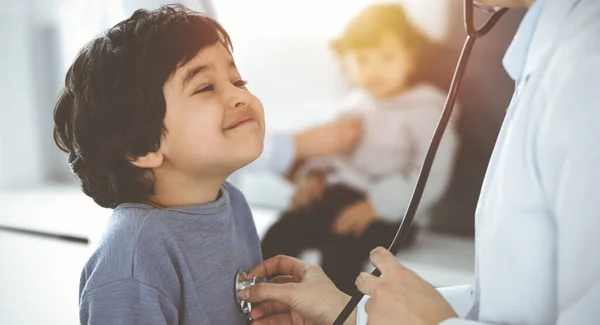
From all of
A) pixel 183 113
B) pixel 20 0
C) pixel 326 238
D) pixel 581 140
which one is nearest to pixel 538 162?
pixel 581 140

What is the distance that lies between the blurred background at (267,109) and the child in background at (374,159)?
35 millimetres

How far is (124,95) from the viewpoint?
0.69 metres

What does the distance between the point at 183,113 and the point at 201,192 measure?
112 mm

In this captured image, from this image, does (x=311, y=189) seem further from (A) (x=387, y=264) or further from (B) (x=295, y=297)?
(A) (x=387, y=264)

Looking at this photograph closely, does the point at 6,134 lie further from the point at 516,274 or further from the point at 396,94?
the point at 516,274

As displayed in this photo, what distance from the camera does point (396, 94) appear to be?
58.4 inches

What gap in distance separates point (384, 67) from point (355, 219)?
1.31 ft

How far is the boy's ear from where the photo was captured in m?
0.72

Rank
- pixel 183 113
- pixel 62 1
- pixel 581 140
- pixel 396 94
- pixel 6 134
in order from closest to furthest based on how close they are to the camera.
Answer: pixel 581 140
pixel 183 113
pixel 62 1
pixel 6 134
pixel 396 94

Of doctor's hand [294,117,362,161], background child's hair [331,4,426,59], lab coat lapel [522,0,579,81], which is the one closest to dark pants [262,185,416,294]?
doctor's hand [294,117,362,161]

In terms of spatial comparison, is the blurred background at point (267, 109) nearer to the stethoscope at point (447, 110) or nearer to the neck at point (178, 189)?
the neck at point (178, 189)

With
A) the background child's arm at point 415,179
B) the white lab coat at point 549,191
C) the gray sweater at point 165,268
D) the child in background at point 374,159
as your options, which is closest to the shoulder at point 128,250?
the gray sweater at point 165,268

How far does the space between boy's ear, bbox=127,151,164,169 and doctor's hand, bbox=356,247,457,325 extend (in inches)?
12.0

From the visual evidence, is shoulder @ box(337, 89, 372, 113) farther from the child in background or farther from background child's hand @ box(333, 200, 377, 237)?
background child's hand @ box(333, 200, 377, 237)
